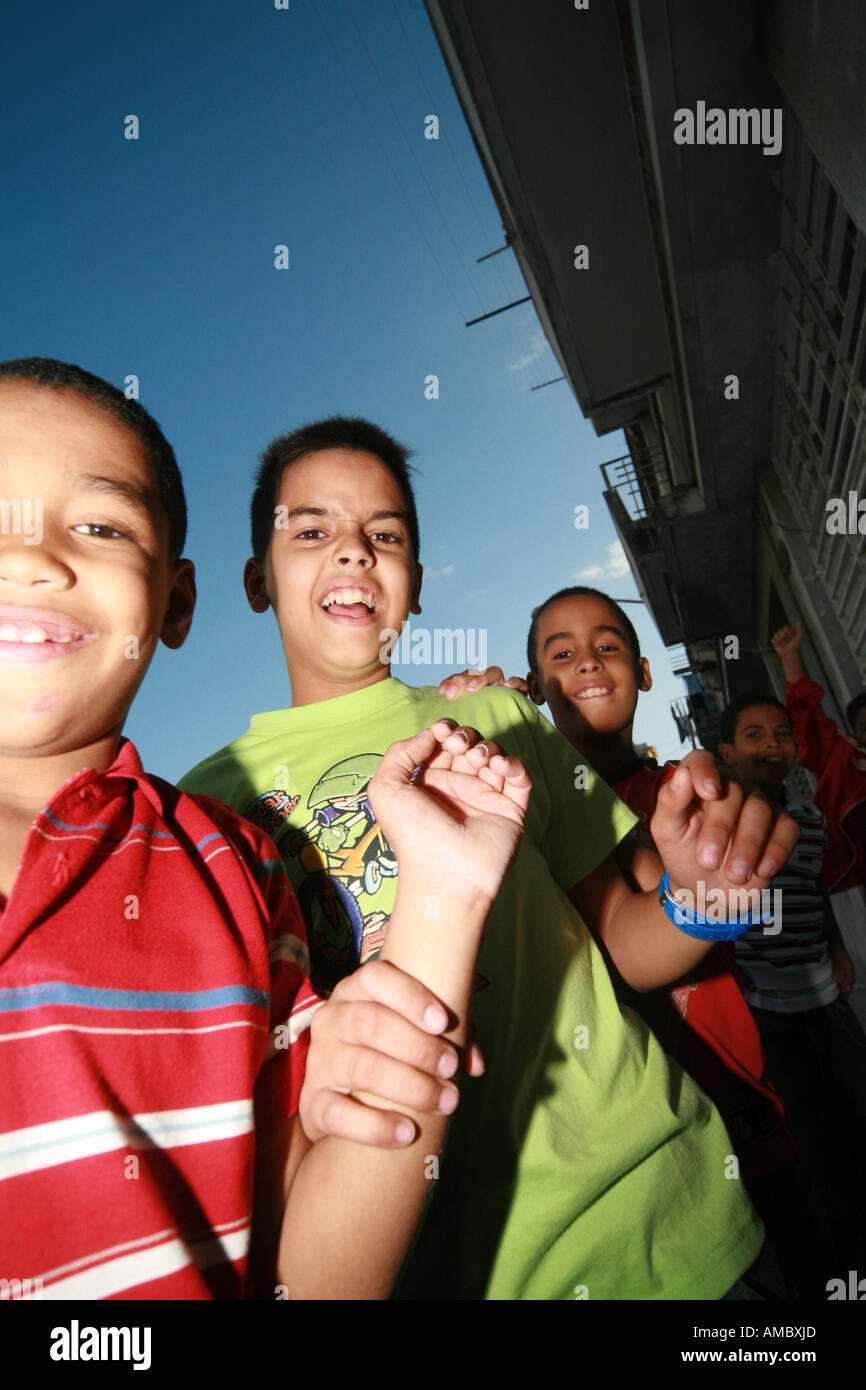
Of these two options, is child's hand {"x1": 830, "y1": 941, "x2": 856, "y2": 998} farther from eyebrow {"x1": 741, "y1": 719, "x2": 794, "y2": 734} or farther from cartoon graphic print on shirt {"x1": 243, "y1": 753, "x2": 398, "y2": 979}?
cartoon graphic print on shirt {"x1": 243, "y1": 753, "x2": 398, "y2": 979}

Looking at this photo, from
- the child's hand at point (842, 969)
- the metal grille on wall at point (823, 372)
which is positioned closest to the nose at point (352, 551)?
the child's hand at point (842, 969)

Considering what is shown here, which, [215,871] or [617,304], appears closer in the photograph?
[215,871]

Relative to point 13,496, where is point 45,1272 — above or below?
below

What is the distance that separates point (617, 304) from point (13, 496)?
6798mm

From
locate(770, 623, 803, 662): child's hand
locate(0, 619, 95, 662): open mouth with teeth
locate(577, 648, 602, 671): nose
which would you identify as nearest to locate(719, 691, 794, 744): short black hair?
locate(770, 623, 803, 662): child's hand

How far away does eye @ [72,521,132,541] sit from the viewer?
90cm

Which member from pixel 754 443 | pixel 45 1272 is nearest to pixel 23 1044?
pixel 45 1272

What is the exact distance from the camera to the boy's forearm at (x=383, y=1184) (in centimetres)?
74

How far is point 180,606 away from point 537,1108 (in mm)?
1085

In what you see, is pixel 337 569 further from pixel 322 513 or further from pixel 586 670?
pixel 586 670

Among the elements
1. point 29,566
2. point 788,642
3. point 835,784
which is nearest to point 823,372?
point 788,642

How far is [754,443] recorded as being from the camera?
757 cm

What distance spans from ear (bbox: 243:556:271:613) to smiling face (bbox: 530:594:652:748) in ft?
4.39
